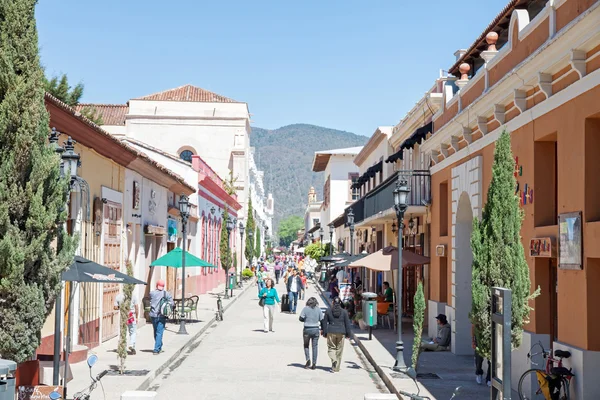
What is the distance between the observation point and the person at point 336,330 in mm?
16141

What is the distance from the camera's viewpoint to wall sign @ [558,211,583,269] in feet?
35.7

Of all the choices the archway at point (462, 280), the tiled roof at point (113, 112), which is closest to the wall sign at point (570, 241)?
the archway at point (462, 280)

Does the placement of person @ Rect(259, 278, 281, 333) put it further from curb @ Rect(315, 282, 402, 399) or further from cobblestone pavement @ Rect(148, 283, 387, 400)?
curb @ Rect(315, 282, 402, 399)

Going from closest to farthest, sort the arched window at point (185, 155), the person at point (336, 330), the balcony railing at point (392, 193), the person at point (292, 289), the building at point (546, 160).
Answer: the building at point (546, 160) < the person at point (336, 330) < the balcony railing at point (392, 193) < the person at point (292, 289) < the arched window at point (185, 155)

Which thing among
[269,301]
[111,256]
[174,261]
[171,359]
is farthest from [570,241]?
[174,261]

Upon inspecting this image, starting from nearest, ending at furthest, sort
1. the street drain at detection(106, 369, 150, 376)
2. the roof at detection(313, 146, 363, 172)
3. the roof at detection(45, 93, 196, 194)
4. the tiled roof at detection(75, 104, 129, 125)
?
the street drain at detection(106, 369, 150, 376) → the roof at detection(45, 93, 196, 194) → the roof at detection(313, 146, 363, 172) → the tiled roof at detection(75, 104, 129, 125)

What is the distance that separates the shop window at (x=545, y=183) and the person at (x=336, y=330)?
4.78m

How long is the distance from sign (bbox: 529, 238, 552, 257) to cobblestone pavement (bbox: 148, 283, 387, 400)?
145 inches

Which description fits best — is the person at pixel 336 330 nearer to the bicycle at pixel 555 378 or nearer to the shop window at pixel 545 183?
the shop window at pixel 545 183

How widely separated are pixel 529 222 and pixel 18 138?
8.03 m

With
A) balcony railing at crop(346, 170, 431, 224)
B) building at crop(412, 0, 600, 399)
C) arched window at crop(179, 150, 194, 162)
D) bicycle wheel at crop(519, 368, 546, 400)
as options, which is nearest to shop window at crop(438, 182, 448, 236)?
balcony railing at crop(346, 170, 431, 224)

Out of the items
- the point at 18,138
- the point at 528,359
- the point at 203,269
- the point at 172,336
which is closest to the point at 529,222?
the point at 528,359

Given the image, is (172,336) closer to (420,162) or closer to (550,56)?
(420,162)

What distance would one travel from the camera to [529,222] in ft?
43.1
